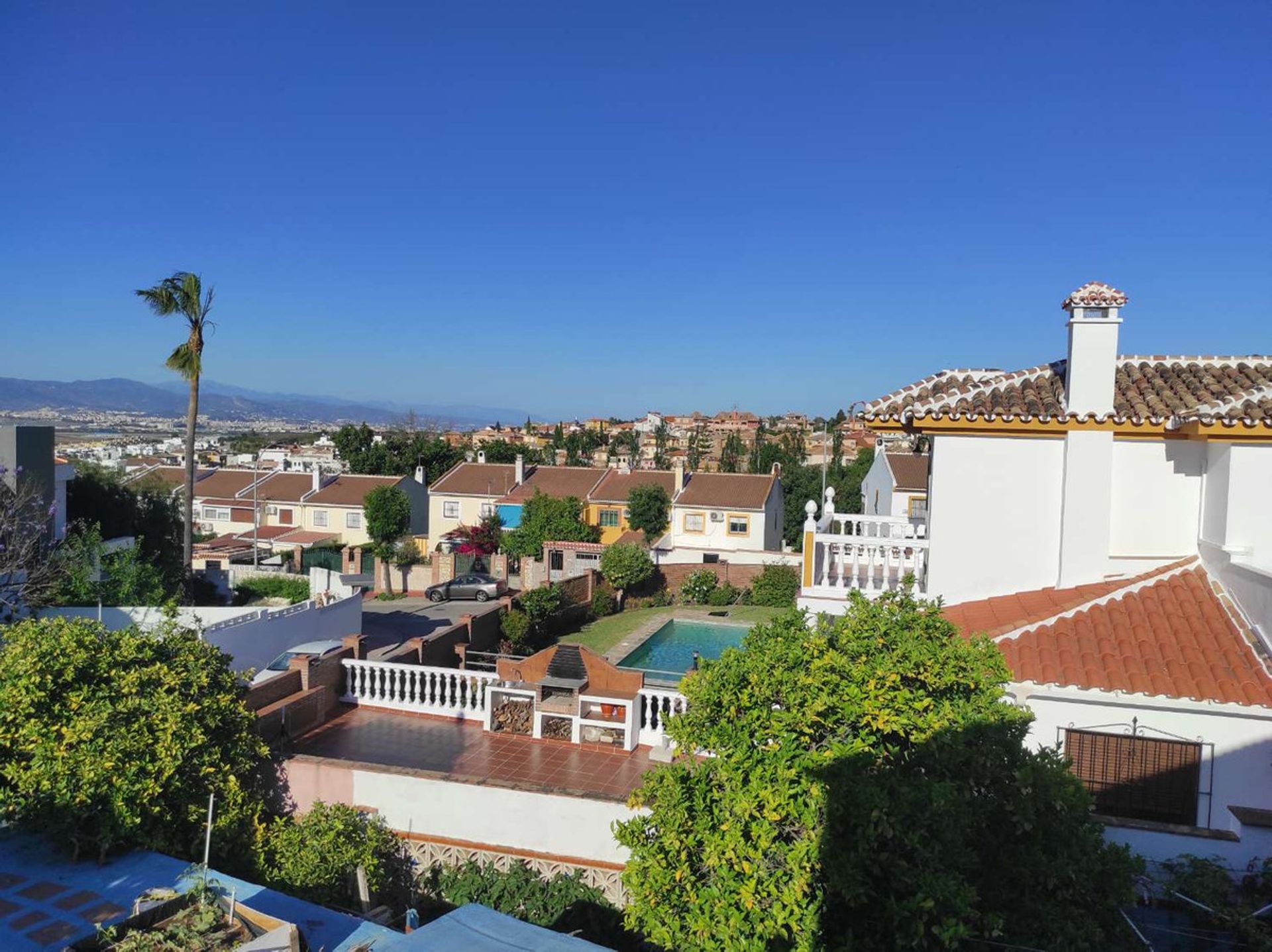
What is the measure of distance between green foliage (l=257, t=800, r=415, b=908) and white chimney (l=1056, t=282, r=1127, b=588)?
25.2 feet

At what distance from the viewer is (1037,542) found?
956 centimetres

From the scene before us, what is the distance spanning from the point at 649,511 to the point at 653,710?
32149 mm

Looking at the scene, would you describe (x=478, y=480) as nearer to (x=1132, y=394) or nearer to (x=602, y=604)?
(x=602, y=604)

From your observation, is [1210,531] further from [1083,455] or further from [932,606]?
[932,606]

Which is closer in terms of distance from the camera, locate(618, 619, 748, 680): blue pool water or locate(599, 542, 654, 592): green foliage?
locate(618, 619, 748, 680): blue pool water

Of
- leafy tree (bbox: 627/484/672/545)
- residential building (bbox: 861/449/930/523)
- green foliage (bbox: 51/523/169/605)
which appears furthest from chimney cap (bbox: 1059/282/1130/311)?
leafy tree (bbox: 627/484/672/545)

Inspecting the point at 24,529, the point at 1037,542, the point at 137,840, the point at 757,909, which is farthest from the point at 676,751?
the point at 24,529

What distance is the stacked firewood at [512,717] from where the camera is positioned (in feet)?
35.6

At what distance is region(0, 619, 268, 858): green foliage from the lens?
674cm

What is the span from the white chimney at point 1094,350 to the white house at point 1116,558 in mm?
16

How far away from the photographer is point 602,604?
90.9ft

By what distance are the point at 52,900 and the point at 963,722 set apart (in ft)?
20.8

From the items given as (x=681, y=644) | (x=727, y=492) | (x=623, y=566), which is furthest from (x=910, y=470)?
(x=681, y=644)

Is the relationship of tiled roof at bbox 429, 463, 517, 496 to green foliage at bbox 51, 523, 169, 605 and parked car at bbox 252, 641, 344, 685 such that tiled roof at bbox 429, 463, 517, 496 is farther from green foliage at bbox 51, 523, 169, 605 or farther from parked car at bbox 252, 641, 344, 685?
parked car at bbox 252, 641, 344, 685
